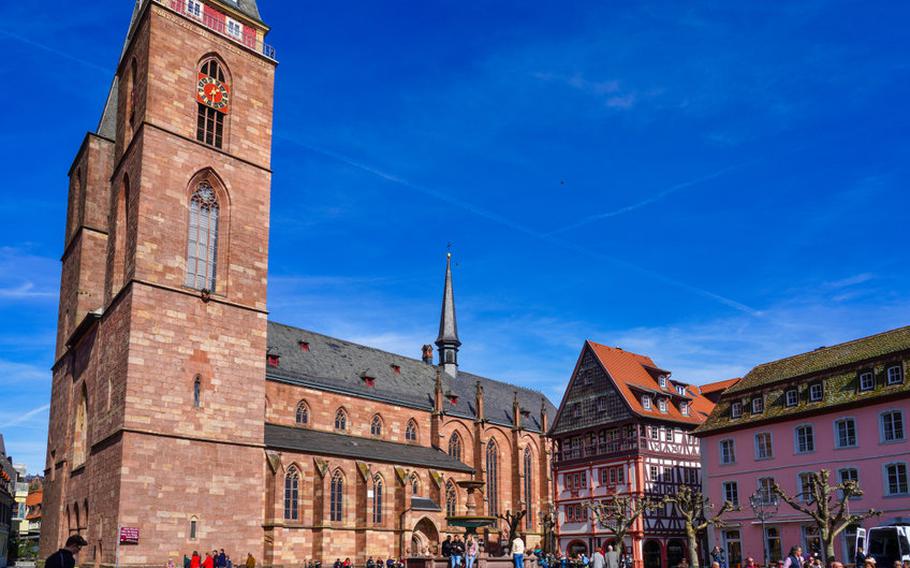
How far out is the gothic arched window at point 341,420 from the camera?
175 ft

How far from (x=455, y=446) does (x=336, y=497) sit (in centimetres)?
1660

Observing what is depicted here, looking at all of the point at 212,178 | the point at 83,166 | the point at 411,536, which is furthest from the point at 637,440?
the point at 83,166

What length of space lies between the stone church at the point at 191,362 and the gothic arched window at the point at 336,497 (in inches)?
3.4

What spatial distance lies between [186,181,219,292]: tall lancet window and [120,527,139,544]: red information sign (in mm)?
10264

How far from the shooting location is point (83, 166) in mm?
45969

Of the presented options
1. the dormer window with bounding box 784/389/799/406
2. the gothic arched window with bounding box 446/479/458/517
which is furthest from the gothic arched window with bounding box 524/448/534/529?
the dormer window with bounding box 784/389/799/406

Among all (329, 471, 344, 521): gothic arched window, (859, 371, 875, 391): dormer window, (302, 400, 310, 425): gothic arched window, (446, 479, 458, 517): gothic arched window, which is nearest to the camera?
(859, 371, 875, 391): dormer window

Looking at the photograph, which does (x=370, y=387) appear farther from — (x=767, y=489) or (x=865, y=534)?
(x=865, y=534)

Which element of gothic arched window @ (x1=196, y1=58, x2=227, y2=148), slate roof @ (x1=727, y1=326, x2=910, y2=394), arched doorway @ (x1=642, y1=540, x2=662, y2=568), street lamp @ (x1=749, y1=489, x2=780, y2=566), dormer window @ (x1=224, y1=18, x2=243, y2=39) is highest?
dormer window @ (x1=224, y1=18, x2=243, y2=39)

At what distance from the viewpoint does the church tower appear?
33.4 meters

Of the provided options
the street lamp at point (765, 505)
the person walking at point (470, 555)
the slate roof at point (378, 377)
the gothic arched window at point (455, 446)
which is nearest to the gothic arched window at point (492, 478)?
the slate roof at point (378, 377)

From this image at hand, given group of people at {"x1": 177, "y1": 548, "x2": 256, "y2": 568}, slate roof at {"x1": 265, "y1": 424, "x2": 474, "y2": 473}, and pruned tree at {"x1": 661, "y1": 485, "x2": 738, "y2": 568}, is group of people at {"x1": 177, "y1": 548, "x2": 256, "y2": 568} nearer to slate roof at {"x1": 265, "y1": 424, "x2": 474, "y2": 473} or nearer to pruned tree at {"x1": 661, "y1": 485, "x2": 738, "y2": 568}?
slate roof at {"x1": 265, "y1": 424, "x2": 474, "y2": 473}

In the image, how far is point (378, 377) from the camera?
5875cm

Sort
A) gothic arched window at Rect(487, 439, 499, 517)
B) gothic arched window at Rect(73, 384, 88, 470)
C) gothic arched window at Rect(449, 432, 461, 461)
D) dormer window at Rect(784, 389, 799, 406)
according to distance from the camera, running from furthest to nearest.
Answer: gothic arched window at Rect(487, 439, 499, 517) < gothic arched window at Rect(449, 432, 461, 461) < dormer window at Rect(784, 389, 799, 406) < gothic arched window at Rect(73, 384, 88, 470)
